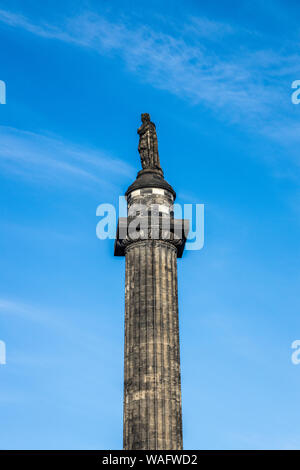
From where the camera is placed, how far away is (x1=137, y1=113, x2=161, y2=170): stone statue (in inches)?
1566

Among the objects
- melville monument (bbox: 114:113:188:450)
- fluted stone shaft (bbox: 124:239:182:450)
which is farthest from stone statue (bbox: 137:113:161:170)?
fluted stone shaft (bbox: 124:239:182:450)

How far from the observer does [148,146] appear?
40062 millimetres

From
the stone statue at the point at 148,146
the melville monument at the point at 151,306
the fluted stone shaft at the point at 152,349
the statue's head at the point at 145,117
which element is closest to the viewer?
the fluted stone shaft at the point at 152,349

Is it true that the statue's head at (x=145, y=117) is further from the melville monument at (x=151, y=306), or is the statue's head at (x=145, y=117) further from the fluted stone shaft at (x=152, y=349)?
the fluted stone shaft at (x=152, y=349)

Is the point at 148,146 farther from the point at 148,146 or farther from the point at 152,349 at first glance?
the point at 152,349

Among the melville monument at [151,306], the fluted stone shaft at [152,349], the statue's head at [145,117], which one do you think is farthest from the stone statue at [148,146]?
the fluted stone shaft at [152,349]

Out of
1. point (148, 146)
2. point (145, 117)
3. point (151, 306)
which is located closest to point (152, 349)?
point (151, 306)

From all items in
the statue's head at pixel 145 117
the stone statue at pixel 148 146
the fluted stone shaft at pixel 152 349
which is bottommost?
the fluted stone shaft at pixel 152 349

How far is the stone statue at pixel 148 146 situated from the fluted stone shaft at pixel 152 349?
556 cm

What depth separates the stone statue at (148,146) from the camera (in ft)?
131

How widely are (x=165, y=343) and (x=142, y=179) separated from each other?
984cm

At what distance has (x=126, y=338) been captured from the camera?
34.2 meters

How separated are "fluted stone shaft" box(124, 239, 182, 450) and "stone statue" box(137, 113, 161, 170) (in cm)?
556
